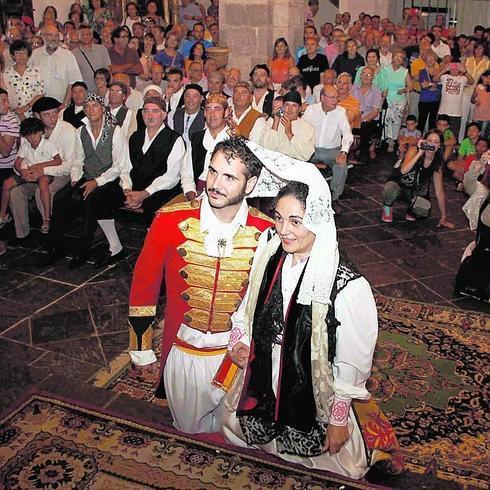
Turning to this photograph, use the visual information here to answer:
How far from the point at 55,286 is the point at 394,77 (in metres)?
6.19

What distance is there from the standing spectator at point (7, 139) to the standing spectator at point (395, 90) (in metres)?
5.33

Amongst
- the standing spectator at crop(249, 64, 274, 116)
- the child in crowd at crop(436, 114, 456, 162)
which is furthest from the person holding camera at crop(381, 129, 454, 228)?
the standing spectator at crop(249, 64, 274, 116)

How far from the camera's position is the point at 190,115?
23.0 feet

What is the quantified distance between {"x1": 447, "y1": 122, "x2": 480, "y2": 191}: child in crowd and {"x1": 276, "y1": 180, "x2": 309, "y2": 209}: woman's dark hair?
5.92 meters

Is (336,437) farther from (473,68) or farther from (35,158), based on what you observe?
(473,68)

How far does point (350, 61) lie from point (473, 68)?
1.85m

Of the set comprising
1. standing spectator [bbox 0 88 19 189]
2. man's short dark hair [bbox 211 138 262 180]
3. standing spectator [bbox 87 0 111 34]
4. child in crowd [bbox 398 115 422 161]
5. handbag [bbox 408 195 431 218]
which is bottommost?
handbag [bbox 408 195 431 218]

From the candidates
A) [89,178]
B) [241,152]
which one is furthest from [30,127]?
[241,152]

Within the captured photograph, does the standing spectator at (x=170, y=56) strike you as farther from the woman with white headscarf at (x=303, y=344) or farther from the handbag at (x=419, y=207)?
the woman with white headscarf at (x=303, y=344)

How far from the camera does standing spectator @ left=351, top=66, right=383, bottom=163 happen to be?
30.6ft

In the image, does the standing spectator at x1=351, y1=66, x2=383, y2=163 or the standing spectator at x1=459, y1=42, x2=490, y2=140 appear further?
the standing spectator at x1=459, y1=42, x2=490, y2=140

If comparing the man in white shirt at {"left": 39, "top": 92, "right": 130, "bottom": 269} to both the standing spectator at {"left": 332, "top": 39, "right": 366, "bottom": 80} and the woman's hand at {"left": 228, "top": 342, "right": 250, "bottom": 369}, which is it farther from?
the standing spectator at {"left": 332, "top": 39, "right": 366, "bottom": 80}

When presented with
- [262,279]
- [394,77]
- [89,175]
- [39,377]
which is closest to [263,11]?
[394,77]

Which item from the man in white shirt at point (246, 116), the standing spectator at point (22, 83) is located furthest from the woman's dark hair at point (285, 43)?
the standing spectator at point (22, 83)
